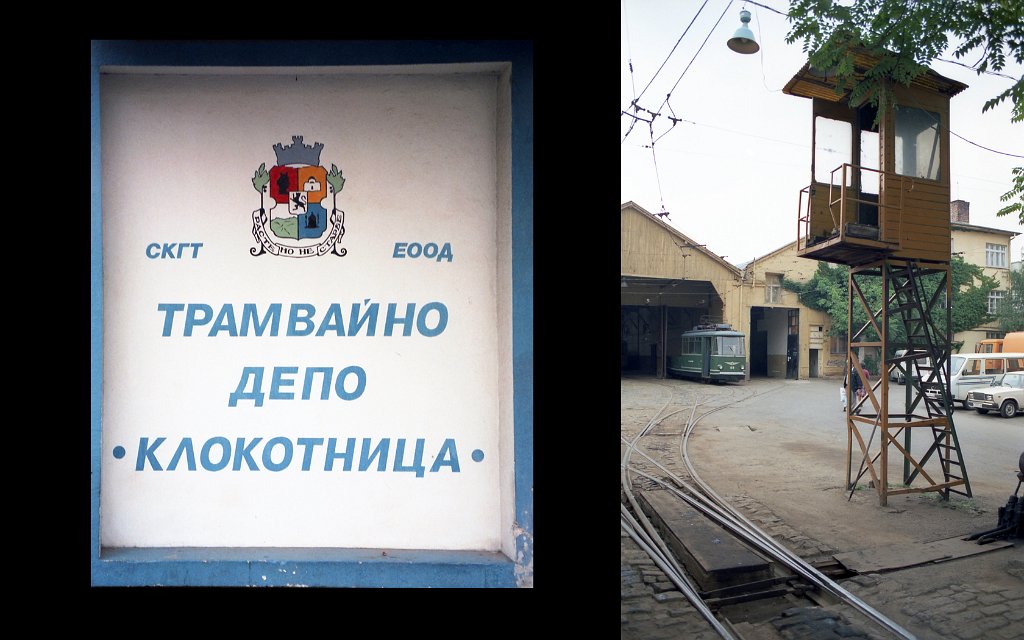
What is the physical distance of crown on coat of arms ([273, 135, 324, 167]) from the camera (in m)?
2.13

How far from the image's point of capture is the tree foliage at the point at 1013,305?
12.0m

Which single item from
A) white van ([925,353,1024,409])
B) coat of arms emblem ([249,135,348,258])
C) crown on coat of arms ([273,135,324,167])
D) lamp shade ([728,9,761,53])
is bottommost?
white van ([925,353,1024,409])

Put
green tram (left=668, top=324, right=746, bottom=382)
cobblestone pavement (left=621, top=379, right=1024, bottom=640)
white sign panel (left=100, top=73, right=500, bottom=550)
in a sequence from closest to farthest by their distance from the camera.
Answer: white sign panel (left=100, top=73, right=500, bottom=550), cobblestone pavement (left=621, top=379, right=1024, bottom=640), green tram (left=668, top=324, right=746, bottom=382)

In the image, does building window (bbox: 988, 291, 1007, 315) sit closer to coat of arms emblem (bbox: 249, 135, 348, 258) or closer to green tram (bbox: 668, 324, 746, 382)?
green tram (bbox: 668, 324, 746, 382)

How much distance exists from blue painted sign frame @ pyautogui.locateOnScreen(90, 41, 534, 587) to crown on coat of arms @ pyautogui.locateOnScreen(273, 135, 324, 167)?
0.98 ft

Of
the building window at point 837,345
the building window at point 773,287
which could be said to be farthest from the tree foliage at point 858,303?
the building window at point 837,345

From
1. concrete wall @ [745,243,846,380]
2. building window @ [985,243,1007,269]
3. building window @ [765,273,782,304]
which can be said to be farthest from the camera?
building window @ [765,273,782,304]

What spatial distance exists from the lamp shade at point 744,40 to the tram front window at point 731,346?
17.2 m

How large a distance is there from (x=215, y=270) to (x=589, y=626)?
1.94 metres

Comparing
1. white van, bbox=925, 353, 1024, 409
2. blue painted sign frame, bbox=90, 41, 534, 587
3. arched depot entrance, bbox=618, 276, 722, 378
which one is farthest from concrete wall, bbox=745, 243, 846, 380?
blue painted sign frame, bbox=90, 41, 534, 587

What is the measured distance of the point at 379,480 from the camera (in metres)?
2.12

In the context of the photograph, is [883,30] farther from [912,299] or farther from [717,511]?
[717,511]

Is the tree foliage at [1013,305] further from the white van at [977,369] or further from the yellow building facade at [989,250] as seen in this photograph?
the white van at [977,369]

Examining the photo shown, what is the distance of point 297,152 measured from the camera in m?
2.13
